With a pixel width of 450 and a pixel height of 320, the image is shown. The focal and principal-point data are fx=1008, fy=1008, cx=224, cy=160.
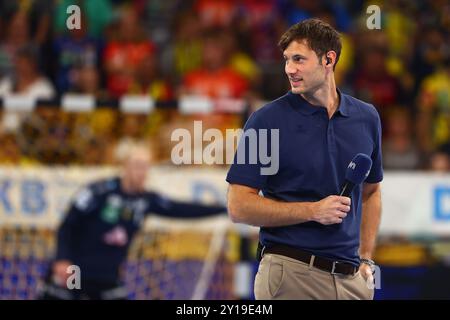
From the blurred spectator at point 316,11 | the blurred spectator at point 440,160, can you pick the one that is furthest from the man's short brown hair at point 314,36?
the blurred spectator at point 316,11

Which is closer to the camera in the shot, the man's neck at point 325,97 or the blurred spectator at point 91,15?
the man's neck at point 325,97

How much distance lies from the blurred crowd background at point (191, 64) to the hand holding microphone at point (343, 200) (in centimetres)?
527

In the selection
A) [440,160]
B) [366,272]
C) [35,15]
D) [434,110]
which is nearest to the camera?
[366,272]

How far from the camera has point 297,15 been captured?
1248cm

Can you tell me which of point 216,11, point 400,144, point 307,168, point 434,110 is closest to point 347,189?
point 307,168

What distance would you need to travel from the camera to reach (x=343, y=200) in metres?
4.95

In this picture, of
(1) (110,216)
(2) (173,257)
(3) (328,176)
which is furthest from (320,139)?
(2) (173,257)

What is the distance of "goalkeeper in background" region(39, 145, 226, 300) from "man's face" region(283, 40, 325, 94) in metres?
3.91

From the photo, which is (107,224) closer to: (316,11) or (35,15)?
(35,15)

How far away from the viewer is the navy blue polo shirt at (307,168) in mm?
5109

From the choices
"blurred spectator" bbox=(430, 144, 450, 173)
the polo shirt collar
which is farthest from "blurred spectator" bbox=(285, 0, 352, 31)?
the polo shirt collar

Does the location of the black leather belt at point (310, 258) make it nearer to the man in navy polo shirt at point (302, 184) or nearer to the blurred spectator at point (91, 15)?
the man in navy polo shirt at point (302, 184)

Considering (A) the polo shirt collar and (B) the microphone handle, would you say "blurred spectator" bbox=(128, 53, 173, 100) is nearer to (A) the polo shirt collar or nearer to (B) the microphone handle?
(A) the polo shirt collar

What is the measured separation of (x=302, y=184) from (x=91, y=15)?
7.98 metres
